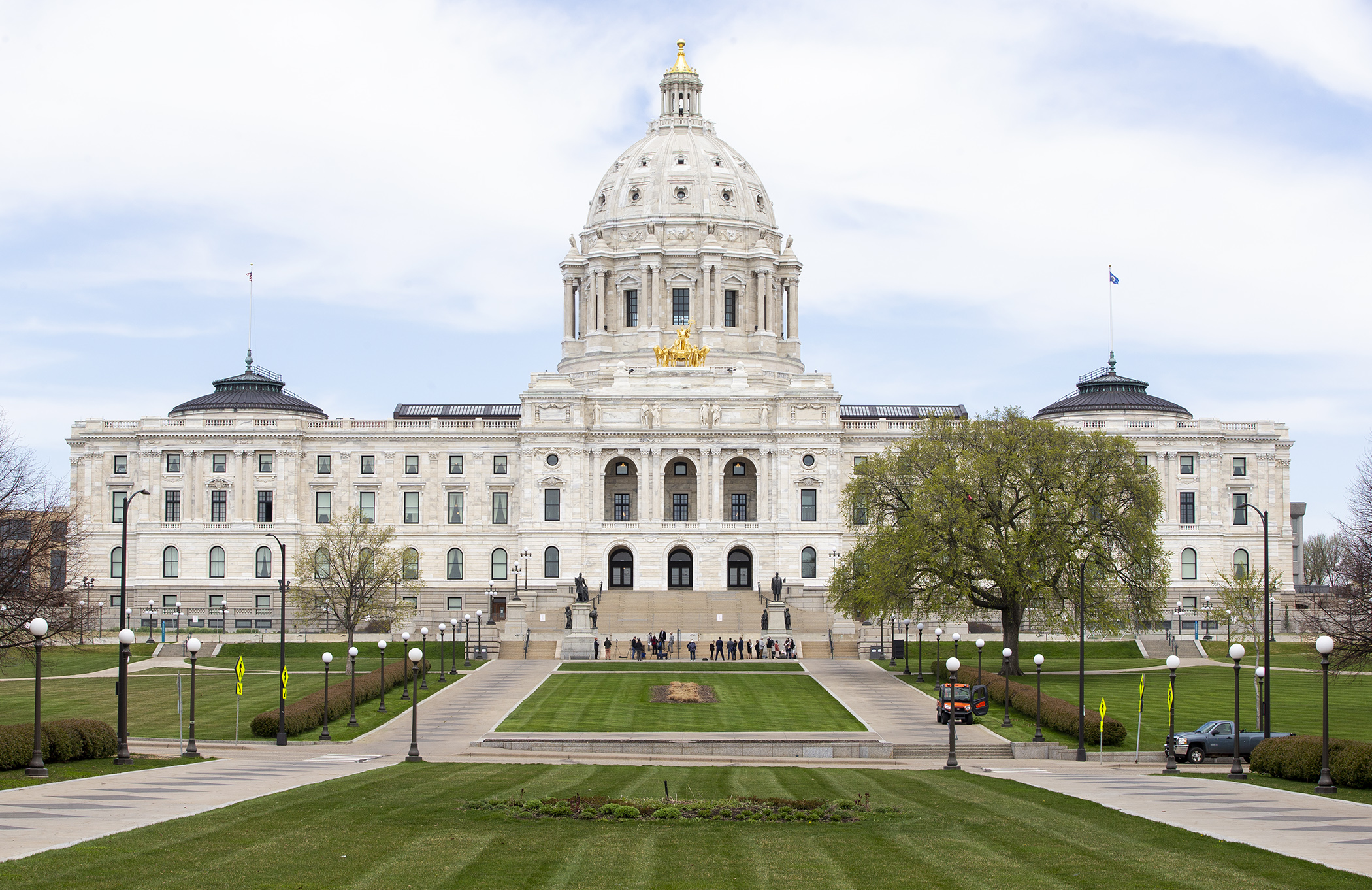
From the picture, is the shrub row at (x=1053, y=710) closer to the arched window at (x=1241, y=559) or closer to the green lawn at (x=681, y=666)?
the green lawn at (x=681, y=666)

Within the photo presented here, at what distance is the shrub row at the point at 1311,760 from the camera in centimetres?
3966

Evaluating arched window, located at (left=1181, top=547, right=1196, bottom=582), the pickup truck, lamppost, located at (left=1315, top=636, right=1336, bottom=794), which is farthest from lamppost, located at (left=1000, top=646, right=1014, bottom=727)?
arched window, located at (left=1181, top=547, right=1196, bottom=582)

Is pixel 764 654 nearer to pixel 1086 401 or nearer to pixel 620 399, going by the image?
pixel 620 399

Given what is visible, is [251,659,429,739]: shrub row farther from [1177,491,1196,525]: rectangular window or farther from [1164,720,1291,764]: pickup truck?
[1177,491,1196,525]: rectangular window

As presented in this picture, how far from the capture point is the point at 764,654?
3762 inches

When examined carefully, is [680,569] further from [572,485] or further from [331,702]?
[331,702]

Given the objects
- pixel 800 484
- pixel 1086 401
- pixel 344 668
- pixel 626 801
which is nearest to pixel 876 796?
pixel 626 801

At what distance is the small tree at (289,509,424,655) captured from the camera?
10631cm

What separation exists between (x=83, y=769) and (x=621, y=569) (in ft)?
275

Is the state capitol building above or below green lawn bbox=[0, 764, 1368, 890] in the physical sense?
above

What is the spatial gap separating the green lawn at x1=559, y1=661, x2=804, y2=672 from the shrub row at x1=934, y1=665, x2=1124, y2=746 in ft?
51.9

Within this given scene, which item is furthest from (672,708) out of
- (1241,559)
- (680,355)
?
(1241,559)

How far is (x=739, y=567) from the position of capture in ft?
407

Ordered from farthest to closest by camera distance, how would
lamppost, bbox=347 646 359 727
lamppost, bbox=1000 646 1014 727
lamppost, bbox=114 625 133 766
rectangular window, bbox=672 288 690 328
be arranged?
rectangular window, bbox=672 288 690 328, lamppost, bbox=1000 646 1014 727, lamppost, bbox=347 646 359 727, lamppost, bbox=114 625 133 766
